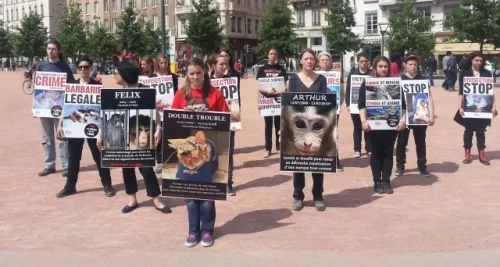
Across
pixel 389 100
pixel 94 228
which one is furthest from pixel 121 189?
pixel 389 100

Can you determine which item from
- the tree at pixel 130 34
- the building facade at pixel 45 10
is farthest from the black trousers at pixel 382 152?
the building facade at pixel 45 10

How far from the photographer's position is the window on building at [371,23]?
188 feet

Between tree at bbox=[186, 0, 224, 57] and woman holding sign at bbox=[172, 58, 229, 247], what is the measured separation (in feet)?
136

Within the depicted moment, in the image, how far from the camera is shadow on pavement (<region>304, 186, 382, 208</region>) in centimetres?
695

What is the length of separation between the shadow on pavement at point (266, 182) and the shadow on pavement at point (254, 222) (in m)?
1.29

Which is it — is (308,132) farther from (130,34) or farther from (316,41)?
(316,41)

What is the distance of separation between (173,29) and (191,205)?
219 ft

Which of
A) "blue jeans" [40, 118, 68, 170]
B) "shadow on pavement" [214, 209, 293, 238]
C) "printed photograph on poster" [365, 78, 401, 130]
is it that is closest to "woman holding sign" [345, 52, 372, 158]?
"printed photograph on poster" [365, 78, 401, 130]

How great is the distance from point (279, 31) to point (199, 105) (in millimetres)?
46558

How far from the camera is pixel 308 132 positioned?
6332mm

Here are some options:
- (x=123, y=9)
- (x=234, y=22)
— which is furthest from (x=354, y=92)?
(x=123, y=9)

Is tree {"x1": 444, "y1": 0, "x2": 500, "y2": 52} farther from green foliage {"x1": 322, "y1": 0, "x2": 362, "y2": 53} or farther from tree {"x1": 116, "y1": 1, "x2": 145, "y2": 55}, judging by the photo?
tree {"x1": 116, "y1": 1, "x2": 145, "y2": 55}

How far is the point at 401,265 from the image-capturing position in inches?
192

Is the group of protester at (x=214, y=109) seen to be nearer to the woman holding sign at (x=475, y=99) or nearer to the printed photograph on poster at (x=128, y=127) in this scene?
the woman holding sign at (x=475, y=99)
